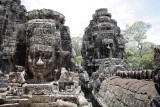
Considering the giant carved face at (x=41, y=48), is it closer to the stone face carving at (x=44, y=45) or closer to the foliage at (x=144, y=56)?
the stone face carving at (x=44, y=45)

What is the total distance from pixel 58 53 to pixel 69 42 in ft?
2.59

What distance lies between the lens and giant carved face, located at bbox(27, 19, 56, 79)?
472cm

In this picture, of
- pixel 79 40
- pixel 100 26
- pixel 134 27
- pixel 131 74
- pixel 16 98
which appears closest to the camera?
pixel 16 98

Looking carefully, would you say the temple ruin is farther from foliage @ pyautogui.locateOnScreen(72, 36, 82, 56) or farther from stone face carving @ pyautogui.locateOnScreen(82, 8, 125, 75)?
foliage @ pyautogui.locateOnScreen(72, 36, 82, 56)

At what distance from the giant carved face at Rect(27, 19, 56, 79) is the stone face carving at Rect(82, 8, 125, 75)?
9.98m

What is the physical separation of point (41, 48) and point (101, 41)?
10.7 m

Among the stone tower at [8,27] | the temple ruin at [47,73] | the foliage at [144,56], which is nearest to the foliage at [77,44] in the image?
the foliage at [144,56]

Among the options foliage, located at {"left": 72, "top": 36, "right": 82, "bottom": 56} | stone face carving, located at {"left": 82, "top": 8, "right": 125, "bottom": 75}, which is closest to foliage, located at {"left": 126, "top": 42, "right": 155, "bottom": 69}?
stone face carving, located at {"left": 82, "top": 8, "right": 125, "bottom": 75}

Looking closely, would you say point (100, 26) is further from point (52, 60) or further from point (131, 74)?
point (52, 60)

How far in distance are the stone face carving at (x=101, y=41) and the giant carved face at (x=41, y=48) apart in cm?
998

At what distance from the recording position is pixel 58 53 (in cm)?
504

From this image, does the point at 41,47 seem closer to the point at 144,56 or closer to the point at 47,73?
the point at 47,73

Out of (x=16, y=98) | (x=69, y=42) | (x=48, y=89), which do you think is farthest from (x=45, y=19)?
(x=16, y=98)

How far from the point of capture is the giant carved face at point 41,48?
4.72 m
